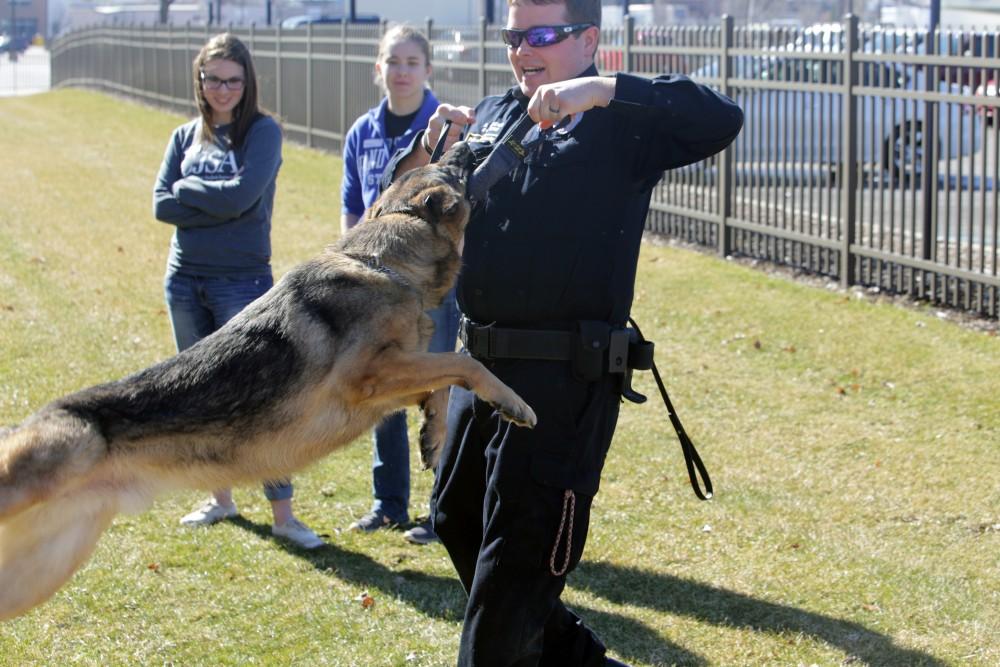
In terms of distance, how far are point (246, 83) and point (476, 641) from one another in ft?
10.5

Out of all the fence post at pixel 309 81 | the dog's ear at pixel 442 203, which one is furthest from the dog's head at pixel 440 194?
the fence post at pixel 309 81

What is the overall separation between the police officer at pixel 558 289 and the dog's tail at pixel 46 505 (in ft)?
4.02

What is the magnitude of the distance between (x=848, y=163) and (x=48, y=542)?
865 cm

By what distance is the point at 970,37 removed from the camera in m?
9.26

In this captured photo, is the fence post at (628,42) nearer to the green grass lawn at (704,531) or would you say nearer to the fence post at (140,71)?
the green grass lawn at (704,531)

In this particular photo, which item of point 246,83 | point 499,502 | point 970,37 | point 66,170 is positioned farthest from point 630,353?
point 66,170

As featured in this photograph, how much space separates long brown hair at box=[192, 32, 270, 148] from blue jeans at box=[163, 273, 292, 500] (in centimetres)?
68

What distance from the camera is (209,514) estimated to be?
6.14 meters

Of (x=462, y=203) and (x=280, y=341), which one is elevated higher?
(x=462, y=203)

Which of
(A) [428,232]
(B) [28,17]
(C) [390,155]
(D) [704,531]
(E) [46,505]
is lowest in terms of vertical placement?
(D) [704,531]

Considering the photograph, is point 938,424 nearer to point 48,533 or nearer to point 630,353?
point 630,353

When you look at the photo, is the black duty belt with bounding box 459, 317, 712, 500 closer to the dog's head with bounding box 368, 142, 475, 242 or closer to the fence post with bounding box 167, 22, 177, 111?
the dog's head with bounding box 368, 142, 475, 242

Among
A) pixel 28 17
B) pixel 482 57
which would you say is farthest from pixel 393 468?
pixel 28 17

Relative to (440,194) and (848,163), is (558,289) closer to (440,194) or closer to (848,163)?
(440,194)
